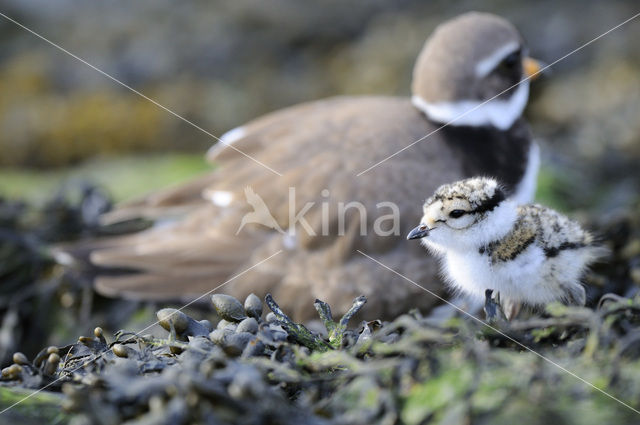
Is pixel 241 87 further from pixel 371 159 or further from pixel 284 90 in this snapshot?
pixel 371 159

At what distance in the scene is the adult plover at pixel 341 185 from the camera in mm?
2918

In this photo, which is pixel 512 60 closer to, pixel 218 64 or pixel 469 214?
pixel 469 214

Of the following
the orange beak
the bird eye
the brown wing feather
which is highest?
the bird eye

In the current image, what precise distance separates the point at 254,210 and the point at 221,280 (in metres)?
0.34

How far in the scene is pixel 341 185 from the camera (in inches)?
117

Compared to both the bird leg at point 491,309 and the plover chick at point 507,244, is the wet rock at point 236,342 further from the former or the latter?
the plover chick at point 507,244

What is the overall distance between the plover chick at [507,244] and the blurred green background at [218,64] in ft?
13.2

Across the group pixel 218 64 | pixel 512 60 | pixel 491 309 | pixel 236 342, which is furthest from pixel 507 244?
pixel 218 64

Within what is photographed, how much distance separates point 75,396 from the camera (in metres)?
1.25

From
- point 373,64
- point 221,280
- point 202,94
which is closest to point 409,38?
point 373,64

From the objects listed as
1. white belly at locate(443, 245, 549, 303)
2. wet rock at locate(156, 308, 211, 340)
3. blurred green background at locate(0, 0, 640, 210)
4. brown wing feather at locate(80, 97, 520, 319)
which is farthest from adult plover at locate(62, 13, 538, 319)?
blurred green background at locate(0, 0, 640, 210)

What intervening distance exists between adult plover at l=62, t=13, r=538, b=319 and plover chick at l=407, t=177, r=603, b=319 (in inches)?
30.0

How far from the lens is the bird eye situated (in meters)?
3.32

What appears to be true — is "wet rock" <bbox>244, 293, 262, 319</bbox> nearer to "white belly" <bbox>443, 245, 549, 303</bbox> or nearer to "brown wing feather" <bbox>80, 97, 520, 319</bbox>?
"white belly" <bbox>443, 245, 549, 303</bbox>
